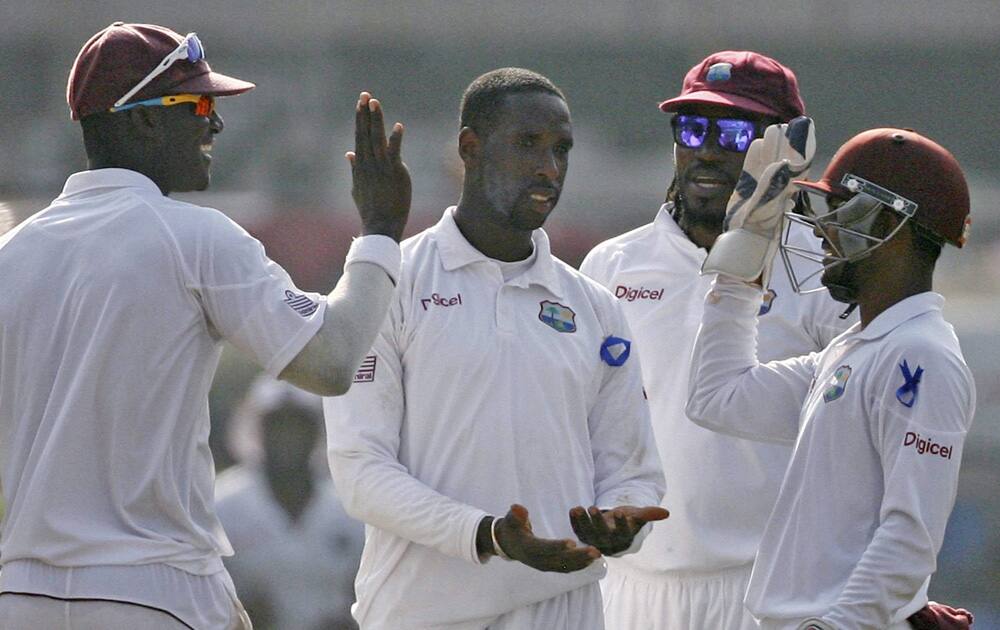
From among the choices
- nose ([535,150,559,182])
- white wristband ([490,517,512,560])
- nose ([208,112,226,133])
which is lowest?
white wristband ([490,517,512,560])

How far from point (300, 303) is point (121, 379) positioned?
33 cm

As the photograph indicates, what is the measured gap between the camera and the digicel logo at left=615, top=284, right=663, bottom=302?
4.20 m

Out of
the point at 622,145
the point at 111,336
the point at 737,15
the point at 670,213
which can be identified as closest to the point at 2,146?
the point at 622,145

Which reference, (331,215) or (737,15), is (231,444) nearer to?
(331,215)

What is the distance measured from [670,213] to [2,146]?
1081cm

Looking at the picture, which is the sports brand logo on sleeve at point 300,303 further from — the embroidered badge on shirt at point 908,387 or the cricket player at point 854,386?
the embroidered badge on shirt at point 908,387

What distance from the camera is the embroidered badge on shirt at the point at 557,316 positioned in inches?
146

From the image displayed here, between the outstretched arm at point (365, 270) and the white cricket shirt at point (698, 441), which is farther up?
the outstretched arm at point (365, 270)

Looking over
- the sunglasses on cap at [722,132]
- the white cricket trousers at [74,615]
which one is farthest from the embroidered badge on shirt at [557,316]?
the white cricket trousers at [74,615]

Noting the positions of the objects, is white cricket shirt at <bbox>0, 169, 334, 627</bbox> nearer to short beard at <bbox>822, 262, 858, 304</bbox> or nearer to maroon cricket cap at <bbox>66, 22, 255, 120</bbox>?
maroon cricket cap at <bbox>66, 22, 255, 120</bbox>

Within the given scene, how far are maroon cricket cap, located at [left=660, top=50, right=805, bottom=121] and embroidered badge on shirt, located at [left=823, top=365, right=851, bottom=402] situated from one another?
1.10 metres

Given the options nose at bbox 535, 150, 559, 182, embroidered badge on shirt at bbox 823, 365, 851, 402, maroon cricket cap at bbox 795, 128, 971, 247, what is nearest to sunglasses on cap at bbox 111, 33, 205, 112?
nose at bbox 535, 150, 559, 182

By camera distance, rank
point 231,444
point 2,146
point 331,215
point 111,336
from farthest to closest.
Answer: point 2,146 → point 331,215 → point 231,444 → point 111,336

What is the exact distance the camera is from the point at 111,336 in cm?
295
